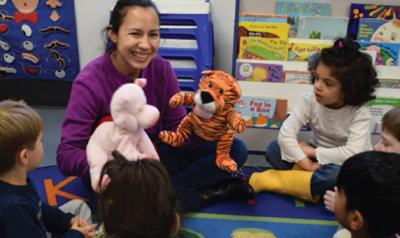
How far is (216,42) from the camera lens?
2.16 metres

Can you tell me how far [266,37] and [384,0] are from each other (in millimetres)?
534

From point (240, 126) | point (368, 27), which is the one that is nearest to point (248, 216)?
point (240, 126)

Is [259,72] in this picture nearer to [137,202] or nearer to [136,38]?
[136,38]

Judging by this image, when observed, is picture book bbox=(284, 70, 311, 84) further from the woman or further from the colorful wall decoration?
the colorful wall decoration

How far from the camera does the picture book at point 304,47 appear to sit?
5.99ft

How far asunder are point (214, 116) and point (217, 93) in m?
0.09

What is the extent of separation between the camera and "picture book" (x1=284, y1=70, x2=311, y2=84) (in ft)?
6.07

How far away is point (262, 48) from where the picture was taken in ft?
6.07

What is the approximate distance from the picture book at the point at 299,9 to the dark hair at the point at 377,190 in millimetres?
1039

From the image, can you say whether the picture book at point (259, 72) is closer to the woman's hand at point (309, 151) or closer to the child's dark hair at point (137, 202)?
the woman's hand at point (309, 151)

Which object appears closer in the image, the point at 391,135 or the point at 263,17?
the point at 391,135

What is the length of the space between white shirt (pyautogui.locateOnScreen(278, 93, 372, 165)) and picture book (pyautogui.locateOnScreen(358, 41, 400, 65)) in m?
0.32

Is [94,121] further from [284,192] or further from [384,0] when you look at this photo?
[384,0]

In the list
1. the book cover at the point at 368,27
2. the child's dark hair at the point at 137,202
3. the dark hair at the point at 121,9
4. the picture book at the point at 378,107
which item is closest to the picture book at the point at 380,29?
the book cover at the point at 368,27
